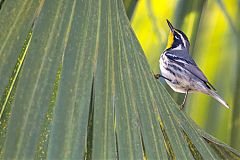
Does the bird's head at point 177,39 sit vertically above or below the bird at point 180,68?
above

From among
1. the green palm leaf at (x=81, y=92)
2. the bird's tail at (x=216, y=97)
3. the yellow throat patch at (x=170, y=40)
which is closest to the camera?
the green palm leaf at (x=81, y=92)

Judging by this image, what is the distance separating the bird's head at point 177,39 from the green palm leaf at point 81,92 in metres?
1.47

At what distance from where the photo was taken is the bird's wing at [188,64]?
2.61 m

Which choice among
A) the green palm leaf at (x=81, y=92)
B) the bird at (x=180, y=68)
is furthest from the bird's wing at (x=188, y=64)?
the green palm leaf at (x=81, y=92)

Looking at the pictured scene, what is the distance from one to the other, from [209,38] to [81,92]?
159 centimetres

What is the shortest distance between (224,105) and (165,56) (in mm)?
630

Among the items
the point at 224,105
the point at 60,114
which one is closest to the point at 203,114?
the point at 224,105

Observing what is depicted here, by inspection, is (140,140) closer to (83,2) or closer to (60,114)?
(60,114)

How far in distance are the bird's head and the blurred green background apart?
0.05m

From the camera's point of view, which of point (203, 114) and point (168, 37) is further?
point (168, 37)

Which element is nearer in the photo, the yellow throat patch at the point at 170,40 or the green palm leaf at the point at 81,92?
the green palm leaf at the point at 81,92

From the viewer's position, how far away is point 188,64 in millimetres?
2945

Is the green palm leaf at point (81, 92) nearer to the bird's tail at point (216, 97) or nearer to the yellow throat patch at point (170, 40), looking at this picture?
the bird's tail at point (216, 97)

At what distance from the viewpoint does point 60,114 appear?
93 centimetres
